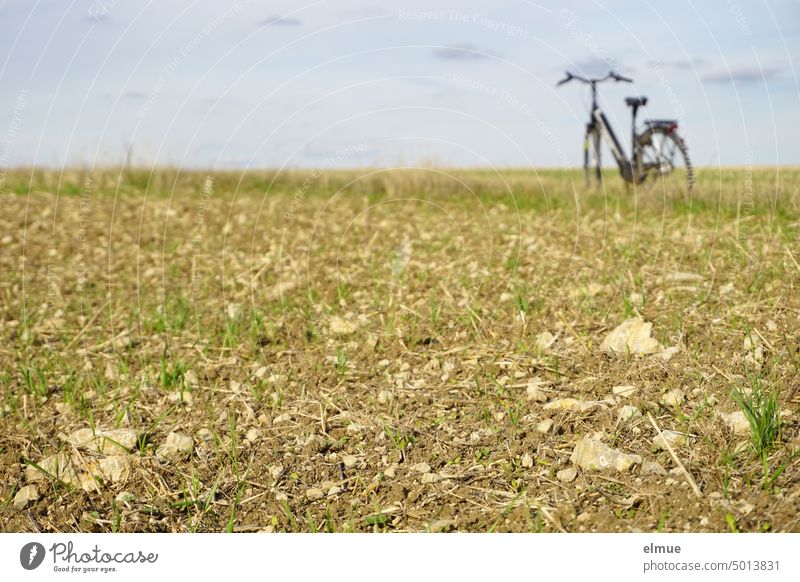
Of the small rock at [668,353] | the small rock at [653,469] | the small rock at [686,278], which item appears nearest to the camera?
the small rock at [653,469]

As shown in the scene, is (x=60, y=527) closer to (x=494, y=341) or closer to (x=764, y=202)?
(x=494, y=341)

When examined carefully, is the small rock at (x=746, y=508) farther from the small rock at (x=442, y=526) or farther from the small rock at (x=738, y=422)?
the small rock at (x=442, y=526)

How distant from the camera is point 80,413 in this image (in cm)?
340

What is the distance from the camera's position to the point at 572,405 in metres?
2.99

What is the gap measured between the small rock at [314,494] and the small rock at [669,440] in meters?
1.20

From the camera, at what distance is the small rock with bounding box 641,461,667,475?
2535 millimetres

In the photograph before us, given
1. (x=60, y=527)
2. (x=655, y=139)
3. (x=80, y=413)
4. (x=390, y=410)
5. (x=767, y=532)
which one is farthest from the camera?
(x=655, y=139)

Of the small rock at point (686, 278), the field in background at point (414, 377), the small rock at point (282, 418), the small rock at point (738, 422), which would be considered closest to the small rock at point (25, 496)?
the field in background at point (414, 377)

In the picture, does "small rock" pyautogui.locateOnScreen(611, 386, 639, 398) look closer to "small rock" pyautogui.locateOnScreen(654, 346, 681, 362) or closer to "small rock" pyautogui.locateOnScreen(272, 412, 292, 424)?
"small rock" pyautogui.locateOnScreen(654, 346, 681, 362)

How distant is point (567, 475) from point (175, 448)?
153cm

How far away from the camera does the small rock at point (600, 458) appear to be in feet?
8.48

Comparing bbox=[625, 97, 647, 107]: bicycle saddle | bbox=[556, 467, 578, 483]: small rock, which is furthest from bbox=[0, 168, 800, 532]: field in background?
bbox=[625, 97, 647, 107]: bicycle saddle

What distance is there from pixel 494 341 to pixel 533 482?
3.91ft
